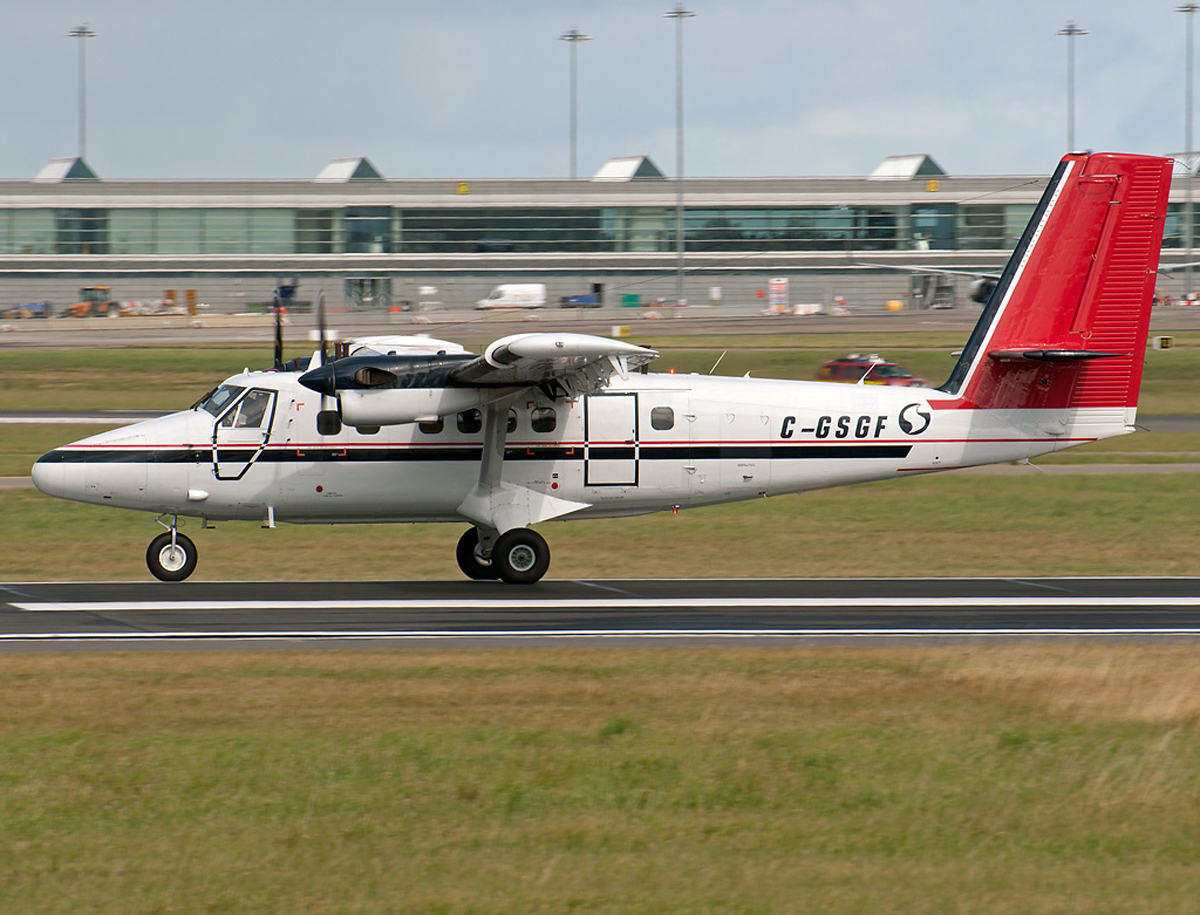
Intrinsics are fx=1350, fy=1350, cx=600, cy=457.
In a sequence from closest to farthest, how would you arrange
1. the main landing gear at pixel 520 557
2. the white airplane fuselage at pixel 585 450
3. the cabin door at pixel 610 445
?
the white airplane fuselage at pixel 585 450 → the main landing gear at pixel 520 557 → the cabin door at pixel 610 445

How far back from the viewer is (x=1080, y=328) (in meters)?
21.1

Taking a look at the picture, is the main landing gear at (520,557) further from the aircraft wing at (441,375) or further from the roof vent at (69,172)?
the roof vent at (69,172)

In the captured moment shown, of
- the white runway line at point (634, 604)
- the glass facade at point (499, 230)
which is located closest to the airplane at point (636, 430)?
the white runway line at point (634, 604)

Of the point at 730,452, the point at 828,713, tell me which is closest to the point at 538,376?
the point at 730,452

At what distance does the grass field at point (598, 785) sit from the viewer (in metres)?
8.69

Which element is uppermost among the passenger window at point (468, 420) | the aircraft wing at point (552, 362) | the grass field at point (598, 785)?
the aircraft wing at point (552, 362)

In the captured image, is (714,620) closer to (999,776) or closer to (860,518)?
(999,776)

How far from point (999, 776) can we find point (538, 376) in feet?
33.3

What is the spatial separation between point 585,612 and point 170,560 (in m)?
6.65

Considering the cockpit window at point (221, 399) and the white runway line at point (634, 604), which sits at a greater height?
the cockpit window at point (221, 399)

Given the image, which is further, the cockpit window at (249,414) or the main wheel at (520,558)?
the main wheel at (520,558)

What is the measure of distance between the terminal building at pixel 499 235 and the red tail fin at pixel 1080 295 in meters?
88.1

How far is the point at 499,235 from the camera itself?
4491 inches

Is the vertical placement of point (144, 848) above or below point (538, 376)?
below
